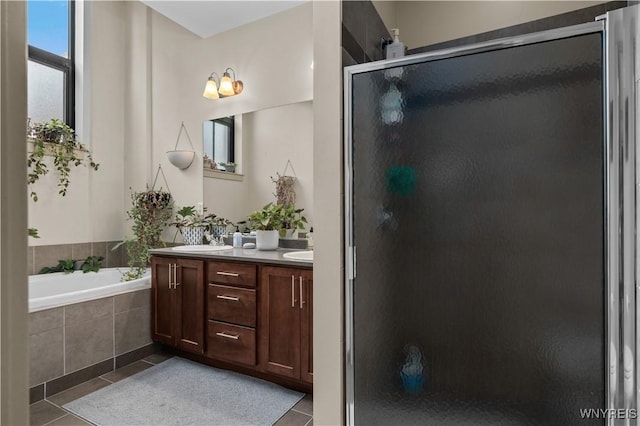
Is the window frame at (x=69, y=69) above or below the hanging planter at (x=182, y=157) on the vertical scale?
above

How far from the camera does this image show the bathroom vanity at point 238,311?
212 cm

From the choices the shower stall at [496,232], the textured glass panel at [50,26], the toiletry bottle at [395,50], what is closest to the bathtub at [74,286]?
the shower stall at [496,232]

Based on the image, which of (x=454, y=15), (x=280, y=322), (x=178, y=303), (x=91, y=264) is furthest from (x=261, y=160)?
(x=91, y=264)

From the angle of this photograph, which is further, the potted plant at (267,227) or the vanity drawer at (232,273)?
the potted plant at (267,227)

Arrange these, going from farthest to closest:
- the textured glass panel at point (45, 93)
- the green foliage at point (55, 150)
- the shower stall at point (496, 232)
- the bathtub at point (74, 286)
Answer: the textured glass panel at point (45, 93), the green foliage at point (55, 150), the bathtub at point (74, 286), the shower stall at point (496, 232)

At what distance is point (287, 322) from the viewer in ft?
7.07

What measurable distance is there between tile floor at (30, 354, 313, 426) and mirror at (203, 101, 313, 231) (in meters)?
1.32

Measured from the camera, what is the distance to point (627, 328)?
108 centimetres

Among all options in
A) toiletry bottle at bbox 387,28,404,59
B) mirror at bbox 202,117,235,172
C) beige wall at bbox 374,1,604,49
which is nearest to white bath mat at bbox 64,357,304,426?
mirror at bbox 202,117,235,172

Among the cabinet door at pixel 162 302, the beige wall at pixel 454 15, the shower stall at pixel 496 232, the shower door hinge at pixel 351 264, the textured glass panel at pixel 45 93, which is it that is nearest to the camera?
the shower stall at pixel 496 232

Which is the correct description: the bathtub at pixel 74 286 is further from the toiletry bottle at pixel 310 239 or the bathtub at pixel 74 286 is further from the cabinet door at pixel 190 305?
the toiletry bottle at pixel 310 239

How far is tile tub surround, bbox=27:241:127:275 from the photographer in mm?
3053

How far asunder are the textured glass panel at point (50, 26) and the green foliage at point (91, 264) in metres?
1.99

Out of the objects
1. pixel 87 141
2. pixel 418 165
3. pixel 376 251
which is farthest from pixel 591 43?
pixel 87 141
